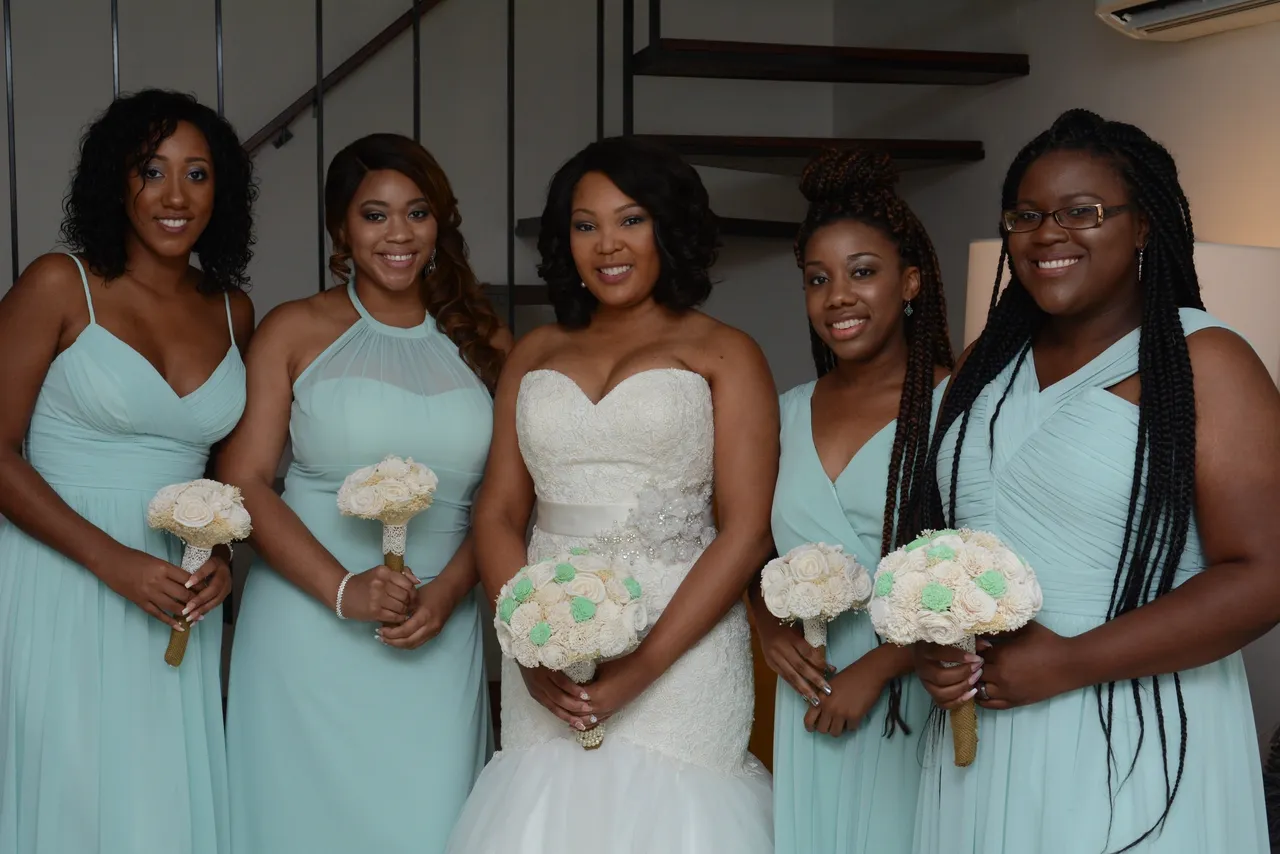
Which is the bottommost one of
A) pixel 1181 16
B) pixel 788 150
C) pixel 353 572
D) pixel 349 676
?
pixel 349 676

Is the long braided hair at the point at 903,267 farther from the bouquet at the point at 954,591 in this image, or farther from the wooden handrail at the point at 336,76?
the wooden handrail at the point at 336,76

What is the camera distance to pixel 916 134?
5711 mm

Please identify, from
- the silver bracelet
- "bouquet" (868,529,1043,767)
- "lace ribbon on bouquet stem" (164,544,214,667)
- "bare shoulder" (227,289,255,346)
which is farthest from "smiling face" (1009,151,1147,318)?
"bare shoulder" (227,289,255,346)

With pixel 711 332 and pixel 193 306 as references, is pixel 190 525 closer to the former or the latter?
pixel 193 306

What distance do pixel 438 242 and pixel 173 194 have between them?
24.2 inches

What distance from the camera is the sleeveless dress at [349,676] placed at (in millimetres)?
3023

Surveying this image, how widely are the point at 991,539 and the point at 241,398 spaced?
6.08 feet

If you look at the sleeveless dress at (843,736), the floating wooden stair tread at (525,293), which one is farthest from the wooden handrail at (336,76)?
the sleeveless dress at (843,736)

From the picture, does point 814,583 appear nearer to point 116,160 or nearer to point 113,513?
point 113,513

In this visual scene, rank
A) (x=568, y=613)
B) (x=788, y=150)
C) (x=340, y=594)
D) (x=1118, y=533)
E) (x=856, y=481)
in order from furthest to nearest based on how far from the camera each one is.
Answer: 1. (x=788, y=150)
2. (x=340, y=594)
3. (x=856, y=481)
4. (x=568, y=613)
5. (x=1118, y=533)

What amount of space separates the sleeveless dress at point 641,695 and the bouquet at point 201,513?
0.62 meters

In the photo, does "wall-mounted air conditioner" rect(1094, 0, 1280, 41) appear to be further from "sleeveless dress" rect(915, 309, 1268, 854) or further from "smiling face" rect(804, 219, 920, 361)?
"sleeveless dress" rect(915, 309, 1268, 854)

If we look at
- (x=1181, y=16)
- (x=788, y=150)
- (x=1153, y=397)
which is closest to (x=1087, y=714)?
(x=1153, y=397)

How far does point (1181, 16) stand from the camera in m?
3.80
